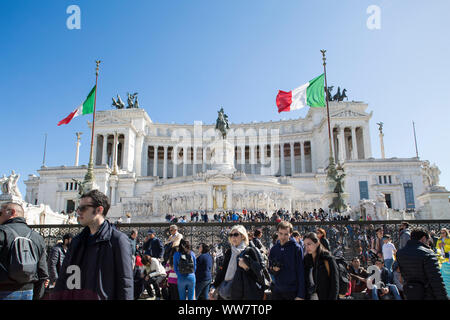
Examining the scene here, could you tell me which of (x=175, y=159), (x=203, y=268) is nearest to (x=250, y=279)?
(x=203, y=268)

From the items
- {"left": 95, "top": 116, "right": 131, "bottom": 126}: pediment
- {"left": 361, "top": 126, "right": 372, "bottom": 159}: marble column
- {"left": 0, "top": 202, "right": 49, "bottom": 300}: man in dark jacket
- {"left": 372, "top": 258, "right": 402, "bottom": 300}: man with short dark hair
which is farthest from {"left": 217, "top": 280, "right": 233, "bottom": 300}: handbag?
{"left": 95, "top": 116, "right": 131, "bottom": 126}: pediment

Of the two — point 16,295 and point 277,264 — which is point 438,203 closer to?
point 277,264

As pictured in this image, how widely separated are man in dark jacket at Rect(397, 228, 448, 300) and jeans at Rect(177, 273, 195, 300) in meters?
4.28

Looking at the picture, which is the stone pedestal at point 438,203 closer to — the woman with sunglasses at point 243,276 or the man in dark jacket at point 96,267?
the woman with sunglasses at point 243,276

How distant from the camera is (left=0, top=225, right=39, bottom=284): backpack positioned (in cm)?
471

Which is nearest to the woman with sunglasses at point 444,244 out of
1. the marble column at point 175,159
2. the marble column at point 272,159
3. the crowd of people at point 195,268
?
the crowd of people at point 195,268

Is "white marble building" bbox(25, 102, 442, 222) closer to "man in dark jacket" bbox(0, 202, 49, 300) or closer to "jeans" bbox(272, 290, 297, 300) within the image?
"jeans" bbox(272, 290, 297, 300)

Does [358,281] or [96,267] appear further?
[358,281]

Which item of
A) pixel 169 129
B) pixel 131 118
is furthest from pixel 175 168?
pixel 131 118

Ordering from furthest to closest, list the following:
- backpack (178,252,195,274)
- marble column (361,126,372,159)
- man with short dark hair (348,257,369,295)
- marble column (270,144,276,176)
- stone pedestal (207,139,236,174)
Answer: marble column (270,144,276,176)
marble column (361,126,372,159)
stone pedestal (207,139,236,174)
man with short dark hair (348,257,369,295)
backpack (178,252,195,274)

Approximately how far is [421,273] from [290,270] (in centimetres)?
207

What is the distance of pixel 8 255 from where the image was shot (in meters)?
4.71
